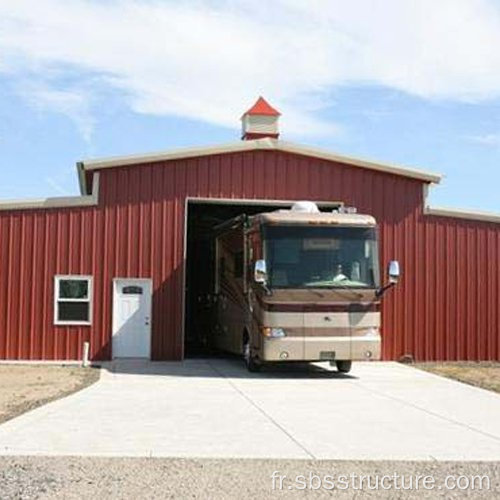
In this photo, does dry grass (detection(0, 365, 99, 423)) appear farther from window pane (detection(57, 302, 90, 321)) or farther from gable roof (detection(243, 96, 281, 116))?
gable roof (detection(243, 96, 281, 116))

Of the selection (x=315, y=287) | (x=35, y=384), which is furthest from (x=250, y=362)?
(x=35, y=384)

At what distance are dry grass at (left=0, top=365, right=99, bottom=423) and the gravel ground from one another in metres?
3.72

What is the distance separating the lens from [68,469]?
9.00 metres

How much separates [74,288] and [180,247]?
2965mm

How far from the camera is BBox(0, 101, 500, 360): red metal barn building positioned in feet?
76.1

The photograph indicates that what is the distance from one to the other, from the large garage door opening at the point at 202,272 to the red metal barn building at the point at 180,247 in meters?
1.64

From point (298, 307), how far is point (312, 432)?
710 centimetres

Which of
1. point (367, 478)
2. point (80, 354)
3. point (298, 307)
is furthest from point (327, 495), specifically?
point (80, 354)

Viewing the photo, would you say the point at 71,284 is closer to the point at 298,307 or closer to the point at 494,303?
the point at 298,307

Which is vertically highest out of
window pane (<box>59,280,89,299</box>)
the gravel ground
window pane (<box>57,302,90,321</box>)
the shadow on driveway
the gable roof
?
the gable roof

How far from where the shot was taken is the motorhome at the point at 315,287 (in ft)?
61.4

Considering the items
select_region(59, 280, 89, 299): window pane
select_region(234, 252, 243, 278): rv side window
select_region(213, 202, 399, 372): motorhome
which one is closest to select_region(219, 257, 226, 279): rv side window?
select_region(234, 252, 243, 278): rv side window

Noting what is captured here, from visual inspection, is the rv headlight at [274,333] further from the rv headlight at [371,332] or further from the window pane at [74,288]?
the window pane at [74,288]

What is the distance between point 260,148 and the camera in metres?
24.0
